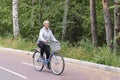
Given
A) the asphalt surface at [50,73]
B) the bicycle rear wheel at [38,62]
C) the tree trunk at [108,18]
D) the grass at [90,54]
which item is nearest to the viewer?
the asphalt surface at [50,73]

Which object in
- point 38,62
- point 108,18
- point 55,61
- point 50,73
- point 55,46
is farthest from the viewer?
point 108,18

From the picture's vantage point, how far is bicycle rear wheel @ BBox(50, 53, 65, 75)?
13.8 meters

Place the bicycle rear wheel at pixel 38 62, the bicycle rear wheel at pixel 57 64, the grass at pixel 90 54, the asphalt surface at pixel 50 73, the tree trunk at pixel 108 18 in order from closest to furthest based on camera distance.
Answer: the asphalt surface at pixel 50 73 < the bicycle rear wheel at pixel 57 64 < the bicycle rear wheel at pixel 38 62 < the grass at pixel 90 54 < the tree trunk at pixel 108 18

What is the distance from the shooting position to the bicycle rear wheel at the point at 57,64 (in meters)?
13.8

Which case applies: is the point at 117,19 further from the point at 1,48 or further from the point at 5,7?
the point at 5,7

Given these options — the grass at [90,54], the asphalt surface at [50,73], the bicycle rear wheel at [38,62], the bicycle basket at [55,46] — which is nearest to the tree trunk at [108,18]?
the grass at [90,54]

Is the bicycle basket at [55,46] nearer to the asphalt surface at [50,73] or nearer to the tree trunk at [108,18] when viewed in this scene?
the asphalt surface at [50,73]

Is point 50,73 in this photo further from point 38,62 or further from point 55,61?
point 38,62

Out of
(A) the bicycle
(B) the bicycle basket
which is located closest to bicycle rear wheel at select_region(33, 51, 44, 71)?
(A) the bicycle

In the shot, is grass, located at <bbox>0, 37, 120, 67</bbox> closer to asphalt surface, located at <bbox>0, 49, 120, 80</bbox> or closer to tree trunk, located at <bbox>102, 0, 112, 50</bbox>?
asphalt surface, located at <bbox>0, 49, 120, 80</bbox>

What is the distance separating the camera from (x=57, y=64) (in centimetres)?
1393

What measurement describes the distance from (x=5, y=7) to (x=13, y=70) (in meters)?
22.3

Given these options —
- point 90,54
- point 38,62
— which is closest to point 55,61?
point 38,62

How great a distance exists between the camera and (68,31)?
111ft
